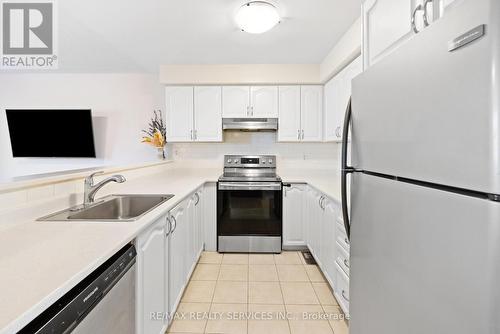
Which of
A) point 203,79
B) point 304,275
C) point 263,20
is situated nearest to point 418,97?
point 263,20

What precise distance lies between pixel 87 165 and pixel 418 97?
4.30m

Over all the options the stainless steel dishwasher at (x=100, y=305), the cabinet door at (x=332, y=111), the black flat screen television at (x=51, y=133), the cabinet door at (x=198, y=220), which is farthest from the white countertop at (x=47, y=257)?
the black flat screen television at (x=51, y=133)

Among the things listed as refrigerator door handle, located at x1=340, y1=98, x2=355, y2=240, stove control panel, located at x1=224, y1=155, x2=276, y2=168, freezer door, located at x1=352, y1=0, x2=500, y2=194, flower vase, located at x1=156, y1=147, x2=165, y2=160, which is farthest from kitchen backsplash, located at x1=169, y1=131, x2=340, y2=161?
freezer door, located at x1=352, y1=0, x2=500, y2=194

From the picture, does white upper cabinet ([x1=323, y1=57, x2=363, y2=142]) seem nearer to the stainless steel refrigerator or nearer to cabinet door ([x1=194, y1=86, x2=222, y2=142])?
cabinet door ([x1=194, y1=86, x2=222, y2=142])

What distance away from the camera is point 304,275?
2521 millimetres

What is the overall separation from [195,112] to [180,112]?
20cm

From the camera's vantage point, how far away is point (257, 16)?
76.5 inches

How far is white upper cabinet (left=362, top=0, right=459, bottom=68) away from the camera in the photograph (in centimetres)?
92

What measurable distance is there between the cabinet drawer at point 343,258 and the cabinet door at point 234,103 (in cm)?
210

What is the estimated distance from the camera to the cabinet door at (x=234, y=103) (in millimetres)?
3420

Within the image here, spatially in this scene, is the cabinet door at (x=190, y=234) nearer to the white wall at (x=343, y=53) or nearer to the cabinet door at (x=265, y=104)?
the cabinet door at (x=265, y=104)

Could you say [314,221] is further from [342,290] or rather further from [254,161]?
[254,161]

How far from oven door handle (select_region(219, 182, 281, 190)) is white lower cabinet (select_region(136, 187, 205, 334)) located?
64 cm

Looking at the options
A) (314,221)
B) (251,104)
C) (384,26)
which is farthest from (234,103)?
(384,26)
